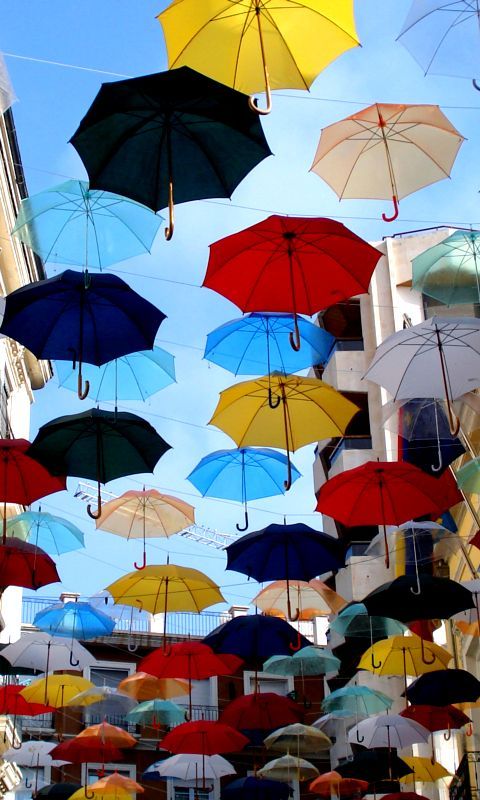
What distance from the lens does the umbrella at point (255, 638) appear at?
717 inches

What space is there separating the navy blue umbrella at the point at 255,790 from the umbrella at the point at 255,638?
4709 millimetres

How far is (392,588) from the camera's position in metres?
15.5

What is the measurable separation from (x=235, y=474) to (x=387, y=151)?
626cm

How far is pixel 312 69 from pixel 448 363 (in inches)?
168

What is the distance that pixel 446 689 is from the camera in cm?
1647

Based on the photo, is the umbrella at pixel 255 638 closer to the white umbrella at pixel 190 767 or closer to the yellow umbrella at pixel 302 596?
the yellow umbrella at pixel 302 596

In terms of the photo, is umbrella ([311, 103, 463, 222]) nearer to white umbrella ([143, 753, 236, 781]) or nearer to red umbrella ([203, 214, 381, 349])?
red umbrella ([203, 214, 381, 349])

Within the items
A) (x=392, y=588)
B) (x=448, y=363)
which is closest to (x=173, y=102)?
(x=448, y=363)

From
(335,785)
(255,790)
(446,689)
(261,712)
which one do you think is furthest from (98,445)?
(335,785)

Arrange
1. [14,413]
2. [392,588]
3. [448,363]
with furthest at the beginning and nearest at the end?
[14,413], [392,588], [448,363]

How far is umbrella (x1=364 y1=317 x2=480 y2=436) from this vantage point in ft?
44.3

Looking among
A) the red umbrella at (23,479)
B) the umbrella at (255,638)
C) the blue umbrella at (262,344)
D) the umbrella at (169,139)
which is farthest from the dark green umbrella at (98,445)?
the umbrella at (255,638)

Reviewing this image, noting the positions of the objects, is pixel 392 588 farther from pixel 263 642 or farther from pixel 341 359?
pixel 341 359

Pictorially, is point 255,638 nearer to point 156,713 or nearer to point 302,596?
point 302,596
